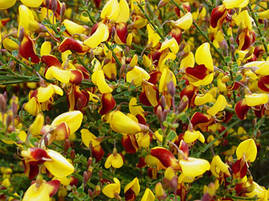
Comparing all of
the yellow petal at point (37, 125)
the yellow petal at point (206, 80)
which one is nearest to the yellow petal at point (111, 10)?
the yellow petal at point (206, 80)

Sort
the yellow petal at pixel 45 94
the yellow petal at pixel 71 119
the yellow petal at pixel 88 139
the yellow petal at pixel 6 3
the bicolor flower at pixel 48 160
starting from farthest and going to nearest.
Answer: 1. the yellow petal at pixel 88 139
2. the yellow petal at pixel 6 3
3. the yellow petal at pixel 45 94
4. the yellow petal at pixel 71 119
5. the bicolor flower at pixel 48 160

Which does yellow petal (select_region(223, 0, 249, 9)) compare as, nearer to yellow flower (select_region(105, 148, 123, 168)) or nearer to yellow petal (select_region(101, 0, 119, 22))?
yellow petal (select_region(101, 0, 119, 22))

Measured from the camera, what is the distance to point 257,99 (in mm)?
1003

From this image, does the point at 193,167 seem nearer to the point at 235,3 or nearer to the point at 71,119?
the point at 71,119

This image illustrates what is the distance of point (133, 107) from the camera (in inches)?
46.0

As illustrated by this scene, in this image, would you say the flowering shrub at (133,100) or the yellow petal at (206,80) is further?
the yellow petal at (206,80)

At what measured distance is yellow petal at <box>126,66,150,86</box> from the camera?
3.45 feet

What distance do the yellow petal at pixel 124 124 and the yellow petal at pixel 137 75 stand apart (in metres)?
0.14

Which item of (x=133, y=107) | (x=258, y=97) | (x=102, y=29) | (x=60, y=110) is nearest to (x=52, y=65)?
(x=102, y=29)

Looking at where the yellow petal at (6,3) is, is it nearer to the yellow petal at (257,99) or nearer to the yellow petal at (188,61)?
the yellow petal at (188,61)

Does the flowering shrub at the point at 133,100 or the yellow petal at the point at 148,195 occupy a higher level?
the flowering shrub at the point at 133,100

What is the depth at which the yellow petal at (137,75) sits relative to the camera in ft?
3.45

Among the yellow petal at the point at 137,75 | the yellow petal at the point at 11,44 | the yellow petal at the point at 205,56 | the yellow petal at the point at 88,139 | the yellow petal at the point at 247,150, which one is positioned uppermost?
the yellow petal at the point at 205,56

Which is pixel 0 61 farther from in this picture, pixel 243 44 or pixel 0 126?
pixel 243 44
